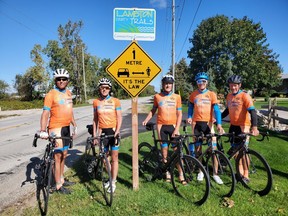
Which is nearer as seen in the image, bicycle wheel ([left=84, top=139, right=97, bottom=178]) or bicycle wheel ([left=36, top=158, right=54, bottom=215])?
bicycle wheel ([left=36, top=158, right=54, bottom=215])

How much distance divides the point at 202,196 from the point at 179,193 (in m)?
0.41

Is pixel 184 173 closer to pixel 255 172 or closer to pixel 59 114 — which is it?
pixel 255 172

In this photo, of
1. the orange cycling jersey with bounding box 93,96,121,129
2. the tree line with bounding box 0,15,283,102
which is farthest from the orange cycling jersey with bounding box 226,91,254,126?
the tree line with bounding box 0,15,283,102

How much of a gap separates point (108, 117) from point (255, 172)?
316 cm

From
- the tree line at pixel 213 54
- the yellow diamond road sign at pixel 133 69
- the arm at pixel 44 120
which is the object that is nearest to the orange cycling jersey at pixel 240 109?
the yellow diamond road sign at pixel 133 69

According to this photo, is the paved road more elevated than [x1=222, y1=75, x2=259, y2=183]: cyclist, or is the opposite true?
[x1=222, y1=75, x2=259, y2=183]: cyclist

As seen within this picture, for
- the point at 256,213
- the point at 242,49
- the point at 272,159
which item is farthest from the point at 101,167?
the point at 242,49

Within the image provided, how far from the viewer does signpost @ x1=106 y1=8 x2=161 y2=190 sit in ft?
15.2

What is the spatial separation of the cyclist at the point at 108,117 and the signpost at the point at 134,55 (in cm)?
32

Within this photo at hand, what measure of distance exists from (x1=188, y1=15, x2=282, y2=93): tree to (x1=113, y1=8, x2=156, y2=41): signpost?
3887 centimetres

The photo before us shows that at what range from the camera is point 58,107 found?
459cm

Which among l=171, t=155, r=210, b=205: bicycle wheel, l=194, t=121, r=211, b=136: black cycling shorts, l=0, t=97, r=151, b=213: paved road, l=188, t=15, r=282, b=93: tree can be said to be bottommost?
l=0, t=97, r=151, b=213: paved road

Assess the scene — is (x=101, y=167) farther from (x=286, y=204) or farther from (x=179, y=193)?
(x=286, y=204)

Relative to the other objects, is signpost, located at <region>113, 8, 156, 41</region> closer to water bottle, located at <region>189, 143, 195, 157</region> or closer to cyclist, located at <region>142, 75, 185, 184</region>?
cyclist, located at <region>142, 75, 185, 184</region>
